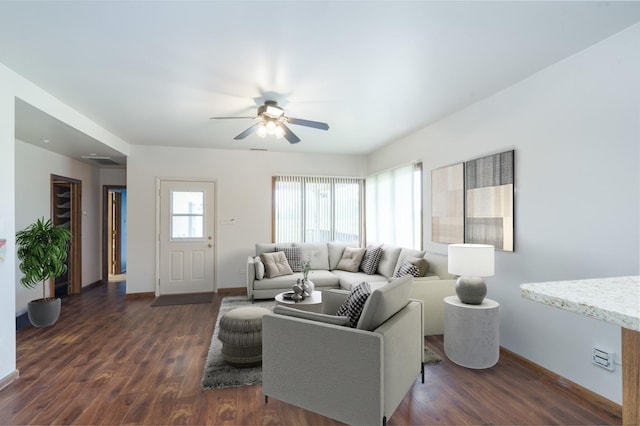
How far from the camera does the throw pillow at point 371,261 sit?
15.6 ft

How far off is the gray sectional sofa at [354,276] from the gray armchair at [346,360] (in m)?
1.24

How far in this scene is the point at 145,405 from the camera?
2.22m

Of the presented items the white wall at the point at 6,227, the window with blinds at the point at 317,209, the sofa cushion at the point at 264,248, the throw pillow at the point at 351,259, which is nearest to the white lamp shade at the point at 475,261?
the throw pillow at the point at 351,259

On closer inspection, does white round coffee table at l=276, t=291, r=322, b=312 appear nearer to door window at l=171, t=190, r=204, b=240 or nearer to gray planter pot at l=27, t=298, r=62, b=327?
door window at l=171, t=190, r=204, b=240

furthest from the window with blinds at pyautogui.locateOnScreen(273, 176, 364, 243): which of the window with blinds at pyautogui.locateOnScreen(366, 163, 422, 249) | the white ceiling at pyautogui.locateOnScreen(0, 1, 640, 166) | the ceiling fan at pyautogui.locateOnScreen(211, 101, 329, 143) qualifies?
the ceiling fan at pyautogui.locateOnScreen(211, 101, 329, 143)

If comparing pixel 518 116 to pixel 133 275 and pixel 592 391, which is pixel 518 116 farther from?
pixel 133 275

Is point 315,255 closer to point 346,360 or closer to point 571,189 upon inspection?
point 346,360

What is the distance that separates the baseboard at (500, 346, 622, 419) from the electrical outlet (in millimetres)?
230

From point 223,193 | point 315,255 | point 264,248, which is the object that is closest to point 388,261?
point 315,255

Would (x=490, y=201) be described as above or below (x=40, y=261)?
above

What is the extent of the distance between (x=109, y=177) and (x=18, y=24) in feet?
16.3

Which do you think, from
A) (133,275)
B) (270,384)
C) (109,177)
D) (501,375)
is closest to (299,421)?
(270,384)

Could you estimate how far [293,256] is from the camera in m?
5.22

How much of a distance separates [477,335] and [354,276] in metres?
2.16
